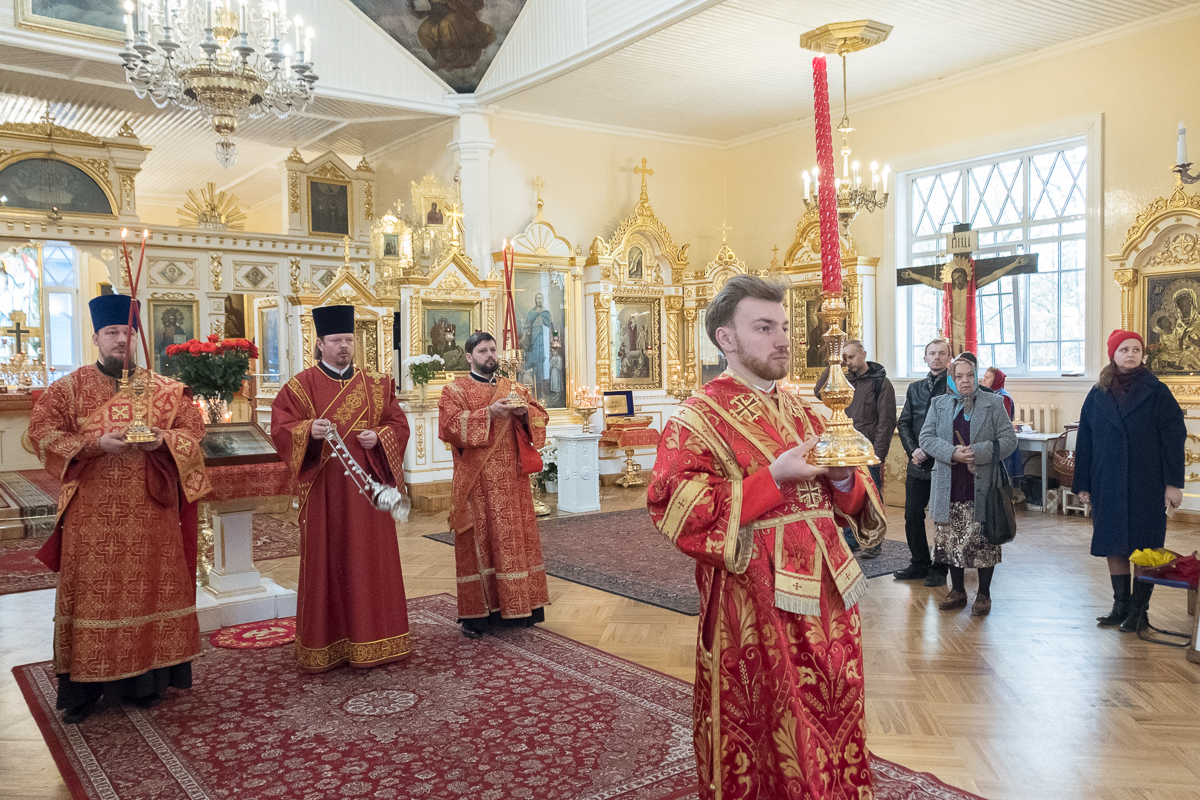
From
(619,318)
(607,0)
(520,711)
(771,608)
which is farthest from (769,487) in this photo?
(619,318)

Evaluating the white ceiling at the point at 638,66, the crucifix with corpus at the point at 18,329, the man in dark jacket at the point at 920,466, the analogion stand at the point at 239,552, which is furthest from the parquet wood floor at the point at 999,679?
the crucifix with corpus at the point at 18,329

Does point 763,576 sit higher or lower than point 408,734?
higher

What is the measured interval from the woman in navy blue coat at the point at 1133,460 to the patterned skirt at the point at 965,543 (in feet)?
1.93

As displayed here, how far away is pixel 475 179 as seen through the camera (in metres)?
12.4

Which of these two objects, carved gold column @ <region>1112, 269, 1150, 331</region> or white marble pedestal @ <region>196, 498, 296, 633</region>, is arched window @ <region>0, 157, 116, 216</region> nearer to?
white marble pedestal @ <region>196, 498, 296, 633</region>

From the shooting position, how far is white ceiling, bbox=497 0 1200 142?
925 centimetres

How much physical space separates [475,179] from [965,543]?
28.4ft

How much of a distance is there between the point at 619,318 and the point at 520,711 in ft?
30.1

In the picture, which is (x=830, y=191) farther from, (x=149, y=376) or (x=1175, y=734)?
(x=149, y=376)

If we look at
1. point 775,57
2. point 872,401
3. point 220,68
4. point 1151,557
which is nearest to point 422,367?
point 220,68

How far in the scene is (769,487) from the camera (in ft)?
7.36

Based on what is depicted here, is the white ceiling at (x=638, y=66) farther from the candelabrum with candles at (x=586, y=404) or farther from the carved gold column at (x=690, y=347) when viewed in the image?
the candelabrum with candles at (x=586, y=404)

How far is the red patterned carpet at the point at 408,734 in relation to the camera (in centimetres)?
350

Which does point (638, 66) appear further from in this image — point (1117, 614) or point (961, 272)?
point (1117, 614)
